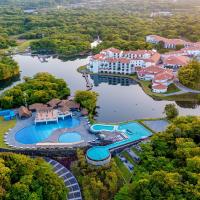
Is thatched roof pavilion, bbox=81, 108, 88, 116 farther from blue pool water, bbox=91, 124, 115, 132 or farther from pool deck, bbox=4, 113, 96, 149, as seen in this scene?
blue pool water, bbox=91, 124, 115, 132

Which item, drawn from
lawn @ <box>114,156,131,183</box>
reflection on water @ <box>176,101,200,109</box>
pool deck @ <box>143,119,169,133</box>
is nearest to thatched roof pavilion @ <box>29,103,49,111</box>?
pool deck @ <box>143,119,169,133</box>

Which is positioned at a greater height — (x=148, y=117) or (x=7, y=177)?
(x=7, y=177)

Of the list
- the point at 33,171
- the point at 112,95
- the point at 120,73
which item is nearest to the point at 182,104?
the point at 112,95

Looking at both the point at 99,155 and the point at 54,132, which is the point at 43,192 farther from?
the point at 54,132

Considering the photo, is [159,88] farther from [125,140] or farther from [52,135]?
[52,135]

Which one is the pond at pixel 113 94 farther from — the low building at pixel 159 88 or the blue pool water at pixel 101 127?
the blue pool water at pixel 101 127

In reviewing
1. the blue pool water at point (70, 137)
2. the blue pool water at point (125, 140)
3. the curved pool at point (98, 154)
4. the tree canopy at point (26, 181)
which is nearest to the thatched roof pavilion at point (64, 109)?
the blue pool water at point (70, 137)
